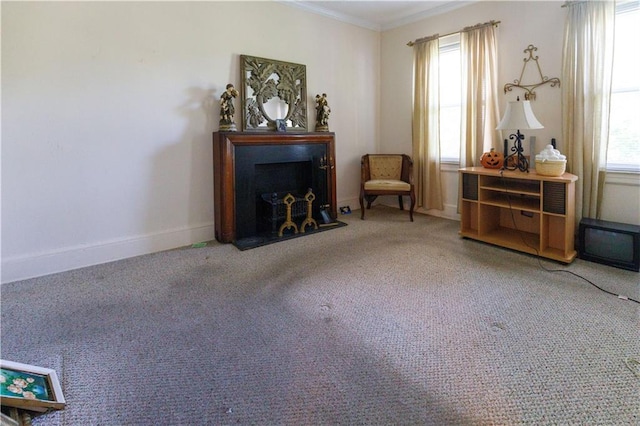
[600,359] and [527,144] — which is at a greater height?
[527,144]

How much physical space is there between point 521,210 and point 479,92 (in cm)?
150

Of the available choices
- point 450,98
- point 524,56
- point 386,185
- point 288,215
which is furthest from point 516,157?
point 288,215

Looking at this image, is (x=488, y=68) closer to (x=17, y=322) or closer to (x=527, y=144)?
(x=527, y=144)

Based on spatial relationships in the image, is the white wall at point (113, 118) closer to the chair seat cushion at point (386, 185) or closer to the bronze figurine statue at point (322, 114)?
the bronze figurine statue at point (322, 114)

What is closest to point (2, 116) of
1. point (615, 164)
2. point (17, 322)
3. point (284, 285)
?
point (17, 322)

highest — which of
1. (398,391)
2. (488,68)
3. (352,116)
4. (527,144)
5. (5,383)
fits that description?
(488,68)

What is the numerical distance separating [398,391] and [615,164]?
10.2 feet

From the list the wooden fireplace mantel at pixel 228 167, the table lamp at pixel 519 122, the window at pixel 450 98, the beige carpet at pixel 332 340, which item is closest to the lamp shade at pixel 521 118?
the table lamp at pixel 519 122

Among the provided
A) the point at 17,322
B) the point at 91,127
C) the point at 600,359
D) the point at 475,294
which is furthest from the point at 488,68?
the point at 17,322

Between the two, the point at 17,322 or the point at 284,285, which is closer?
the point at 17,322

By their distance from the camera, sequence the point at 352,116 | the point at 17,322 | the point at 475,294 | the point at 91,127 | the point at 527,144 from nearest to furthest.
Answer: the point at 17,322 → the point at 475,294 → the point at 91,127 → the point at 527,144 → the point at 352,116

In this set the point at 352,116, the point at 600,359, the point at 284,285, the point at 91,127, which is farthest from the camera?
the point at 352,116

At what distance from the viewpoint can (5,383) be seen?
4.60ft

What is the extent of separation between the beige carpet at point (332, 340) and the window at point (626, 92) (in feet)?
3.62
